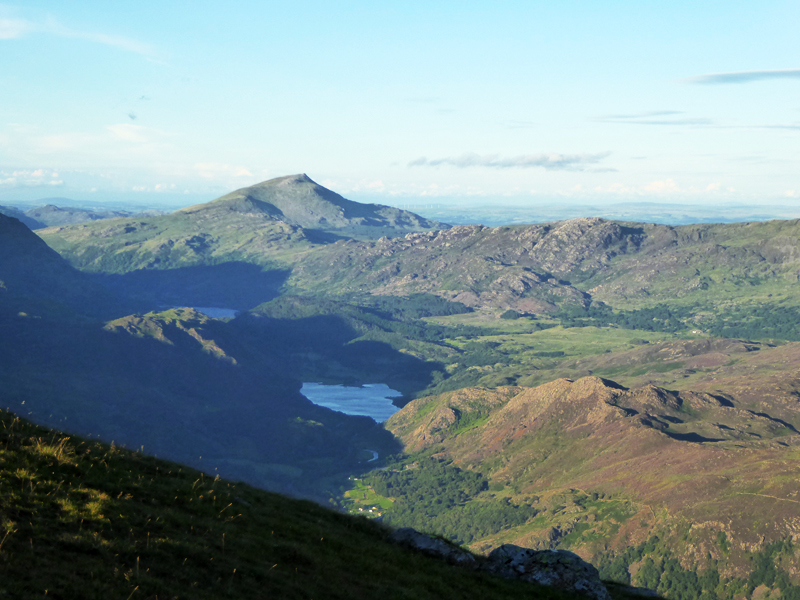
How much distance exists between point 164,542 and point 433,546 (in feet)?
77.0

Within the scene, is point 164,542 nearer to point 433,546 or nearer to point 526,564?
point 433,546

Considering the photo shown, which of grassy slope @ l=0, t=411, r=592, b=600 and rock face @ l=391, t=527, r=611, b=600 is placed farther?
rock face @ l=391, t=527, r=611, b=600

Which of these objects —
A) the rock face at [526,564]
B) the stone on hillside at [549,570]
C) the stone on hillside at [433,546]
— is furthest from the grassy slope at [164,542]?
the stone on hillside at [549,570]

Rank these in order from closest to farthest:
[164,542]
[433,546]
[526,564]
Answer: [164,542]
[433,546]
[526,564]

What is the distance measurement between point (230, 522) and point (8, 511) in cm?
1371

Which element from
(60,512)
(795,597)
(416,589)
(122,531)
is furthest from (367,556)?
(795,597)

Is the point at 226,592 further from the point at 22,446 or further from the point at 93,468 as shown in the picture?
the point at 22,446

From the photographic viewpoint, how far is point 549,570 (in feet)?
171

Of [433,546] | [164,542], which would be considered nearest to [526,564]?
[433,546]

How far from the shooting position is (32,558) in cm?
2969

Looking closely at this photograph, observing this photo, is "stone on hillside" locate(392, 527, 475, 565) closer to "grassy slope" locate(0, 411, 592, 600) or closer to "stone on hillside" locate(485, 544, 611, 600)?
"grassy slope" locate(0, 411, 592, 600)

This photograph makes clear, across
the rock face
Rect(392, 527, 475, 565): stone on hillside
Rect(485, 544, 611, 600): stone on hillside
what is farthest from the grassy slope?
Rect(485, 544, 611, 600): stone on hillside

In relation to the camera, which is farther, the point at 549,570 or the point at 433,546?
the point at 549,570

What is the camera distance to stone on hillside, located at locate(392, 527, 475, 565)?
50.8 meters
